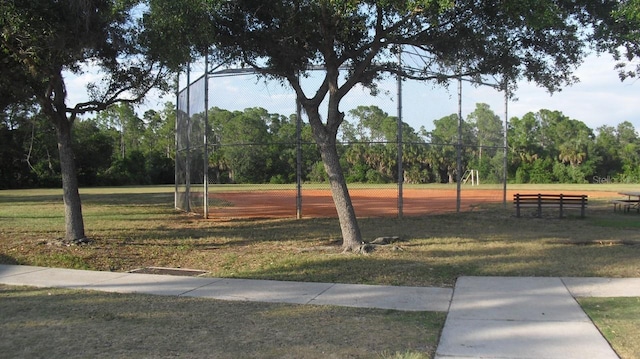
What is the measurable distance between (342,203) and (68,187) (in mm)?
6005

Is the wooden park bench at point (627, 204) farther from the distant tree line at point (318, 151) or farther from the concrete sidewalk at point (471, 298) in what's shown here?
the concrete sidewalk at point (471, 298)

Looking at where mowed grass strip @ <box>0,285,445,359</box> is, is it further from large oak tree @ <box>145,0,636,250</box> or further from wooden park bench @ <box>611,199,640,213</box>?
wooden park bench @ <box>611,199,640,213</box>

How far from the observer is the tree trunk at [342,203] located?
10422 millimetres

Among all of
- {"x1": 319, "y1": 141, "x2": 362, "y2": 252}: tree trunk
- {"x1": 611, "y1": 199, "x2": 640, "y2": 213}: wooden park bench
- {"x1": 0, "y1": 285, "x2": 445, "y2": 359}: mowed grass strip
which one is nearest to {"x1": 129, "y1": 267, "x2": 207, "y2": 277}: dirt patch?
{"x1": 0, "y1": 285, "x2": 445, "y2": 359}: mowed grass strip

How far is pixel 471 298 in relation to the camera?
6.67m

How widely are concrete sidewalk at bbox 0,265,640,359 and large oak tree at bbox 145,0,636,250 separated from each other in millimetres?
3299

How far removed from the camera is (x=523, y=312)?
6.00m

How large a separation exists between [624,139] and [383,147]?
7135cm

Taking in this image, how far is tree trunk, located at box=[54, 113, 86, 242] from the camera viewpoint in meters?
11.5

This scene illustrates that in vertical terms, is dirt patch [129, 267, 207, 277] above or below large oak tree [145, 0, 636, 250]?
below

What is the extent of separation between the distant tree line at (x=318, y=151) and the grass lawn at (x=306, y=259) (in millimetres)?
3078

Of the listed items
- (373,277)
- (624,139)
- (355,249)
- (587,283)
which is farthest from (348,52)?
(624,139)


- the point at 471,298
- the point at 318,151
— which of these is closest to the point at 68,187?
the point at 471,298

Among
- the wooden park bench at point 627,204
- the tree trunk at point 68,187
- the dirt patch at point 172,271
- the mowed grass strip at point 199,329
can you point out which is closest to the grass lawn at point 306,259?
the mowed grass strip at point 199,329
